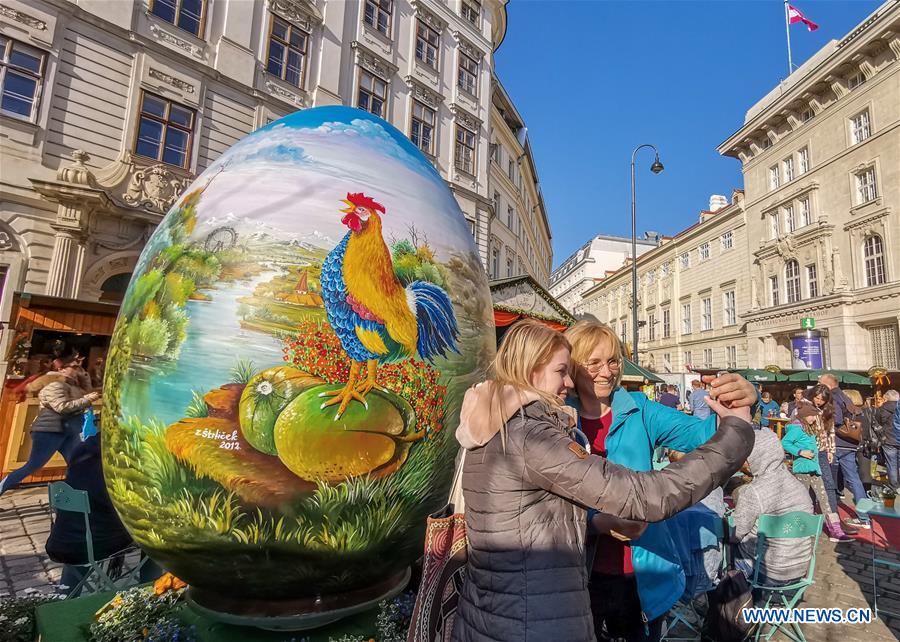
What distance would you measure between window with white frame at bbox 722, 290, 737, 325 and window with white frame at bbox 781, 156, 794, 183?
9177 mm

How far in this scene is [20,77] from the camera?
9.61m

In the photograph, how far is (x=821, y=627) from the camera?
388cm

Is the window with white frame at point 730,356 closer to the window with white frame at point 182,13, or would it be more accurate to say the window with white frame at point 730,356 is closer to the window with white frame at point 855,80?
the window with white frame at point 855,80

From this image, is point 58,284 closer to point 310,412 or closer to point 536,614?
point 310,412

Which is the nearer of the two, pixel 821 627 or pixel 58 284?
pixel 821 627

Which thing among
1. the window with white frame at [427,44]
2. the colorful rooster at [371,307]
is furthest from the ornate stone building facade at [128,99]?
the colorful rooster at [371,307]

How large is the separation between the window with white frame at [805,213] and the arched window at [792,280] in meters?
2.53

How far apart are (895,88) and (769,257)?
11167mm

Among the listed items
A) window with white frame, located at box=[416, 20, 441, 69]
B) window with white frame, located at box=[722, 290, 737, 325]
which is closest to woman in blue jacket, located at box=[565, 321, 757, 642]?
window with white frame, located at box=[416, 20, 441, 69]

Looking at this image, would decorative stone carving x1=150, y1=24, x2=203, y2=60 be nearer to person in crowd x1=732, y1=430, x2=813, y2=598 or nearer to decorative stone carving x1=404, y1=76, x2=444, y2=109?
decorative stone carving x1=404, y1=76, x2=444, y2=109

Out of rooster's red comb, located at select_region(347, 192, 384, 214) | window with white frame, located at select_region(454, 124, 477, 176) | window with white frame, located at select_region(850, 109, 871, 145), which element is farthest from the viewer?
window with white frame, located at select_region(850, 109, 871, 145)

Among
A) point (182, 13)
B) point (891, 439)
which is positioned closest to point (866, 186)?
point (891, 439)

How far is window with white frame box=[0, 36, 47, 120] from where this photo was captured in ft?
31.0

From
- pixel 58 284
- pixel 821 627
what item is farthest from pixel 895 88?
pixel 58 284
